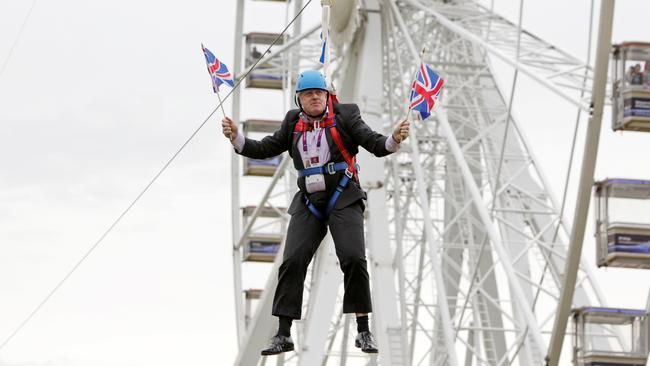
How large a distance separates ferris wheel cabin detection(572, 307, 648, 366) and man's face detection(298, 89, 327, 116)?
1073 centimetres

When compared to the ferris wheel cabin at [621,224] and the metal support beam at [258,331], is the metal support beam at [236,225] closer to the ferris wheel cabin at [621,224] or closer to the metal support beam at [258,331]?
the metal support beam at [258,331]

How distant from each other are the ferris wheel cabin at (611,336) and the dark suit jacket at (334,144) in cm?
1040

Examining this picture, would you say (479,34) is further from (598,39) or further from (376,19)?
(598,39)

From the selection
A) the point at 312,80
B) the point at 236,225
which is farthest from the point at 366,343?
the point at 236,225

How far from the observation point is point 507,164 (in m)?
34.2

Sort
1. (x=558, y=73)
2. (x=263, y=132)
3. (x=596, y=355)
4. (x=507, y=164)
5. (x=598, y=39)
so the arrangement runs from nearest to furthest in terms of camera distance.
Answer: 1. (x=598, y=39)
2. (x=596, y=355)
3. (x=558, y=73)
4. (x=507, y=164)
5. (x=263, y=132)

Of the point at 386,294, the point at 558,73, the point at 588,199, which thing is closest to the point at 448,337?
the point at 386,294

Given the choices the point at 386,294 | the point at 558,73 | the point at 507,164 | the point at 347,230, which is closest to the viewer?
the point at 347,230

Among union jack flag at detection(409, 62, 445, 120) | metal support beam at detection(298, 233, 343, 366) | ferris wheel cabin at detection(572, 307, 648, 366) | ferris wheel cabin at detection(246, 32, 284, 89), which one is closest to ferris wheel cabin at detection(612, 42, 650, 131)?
ferris wheel cabin at detection(572, 307, 648, 366)

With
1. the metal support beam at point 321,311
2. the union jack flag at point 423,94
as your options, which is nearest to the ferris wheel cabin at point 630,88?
the metal support beam at point 321,311

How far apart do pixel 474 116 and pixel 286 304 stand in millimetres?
20340

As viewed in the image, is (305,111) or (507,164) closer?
(305,111)

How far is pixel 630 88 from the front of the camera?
24.2 meters

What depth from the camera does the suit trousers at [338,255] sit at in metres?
14.3
